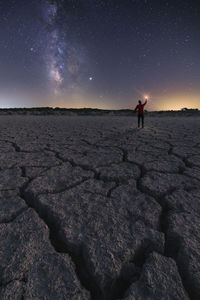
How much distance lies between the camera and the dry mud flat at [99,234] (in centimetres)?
53

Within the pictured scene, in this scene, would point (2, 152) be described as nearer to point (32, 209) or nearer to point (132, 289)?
point (32, 209)

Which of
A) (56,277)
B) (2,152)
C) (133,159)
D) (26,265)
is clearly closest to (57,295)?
(56,277)

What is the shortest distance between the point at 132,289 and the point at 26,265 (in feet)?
1.17

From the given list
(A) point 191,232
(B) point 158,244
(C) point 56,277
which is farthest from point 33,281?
(A) point 191,232

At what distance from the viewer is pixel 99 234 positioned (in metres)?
0.73

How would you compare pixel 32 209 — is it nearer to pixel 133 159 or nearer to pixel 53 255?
pixel 53 255

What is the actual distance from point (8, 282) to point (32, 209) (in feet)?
1.26

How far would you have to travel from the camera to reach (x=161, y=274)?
1.82ft

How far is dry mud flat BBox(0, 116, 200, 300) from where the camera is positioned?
0.53 meters

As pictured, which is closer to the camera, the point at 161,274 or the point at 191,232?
the point at 161,274

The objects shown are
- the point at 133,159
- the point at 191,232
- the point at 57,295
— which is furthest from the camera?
the point at 133,159

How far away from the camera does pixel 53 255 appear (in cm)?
63

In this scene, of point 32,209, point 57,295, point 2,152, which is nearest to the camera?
point 57,295

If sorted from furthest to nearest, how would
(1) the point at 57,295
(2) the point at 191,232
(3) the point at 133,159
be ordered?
1. (3) the point at 133,159
2. (2) the point at 191,232
3. (1) the point at 57,295
